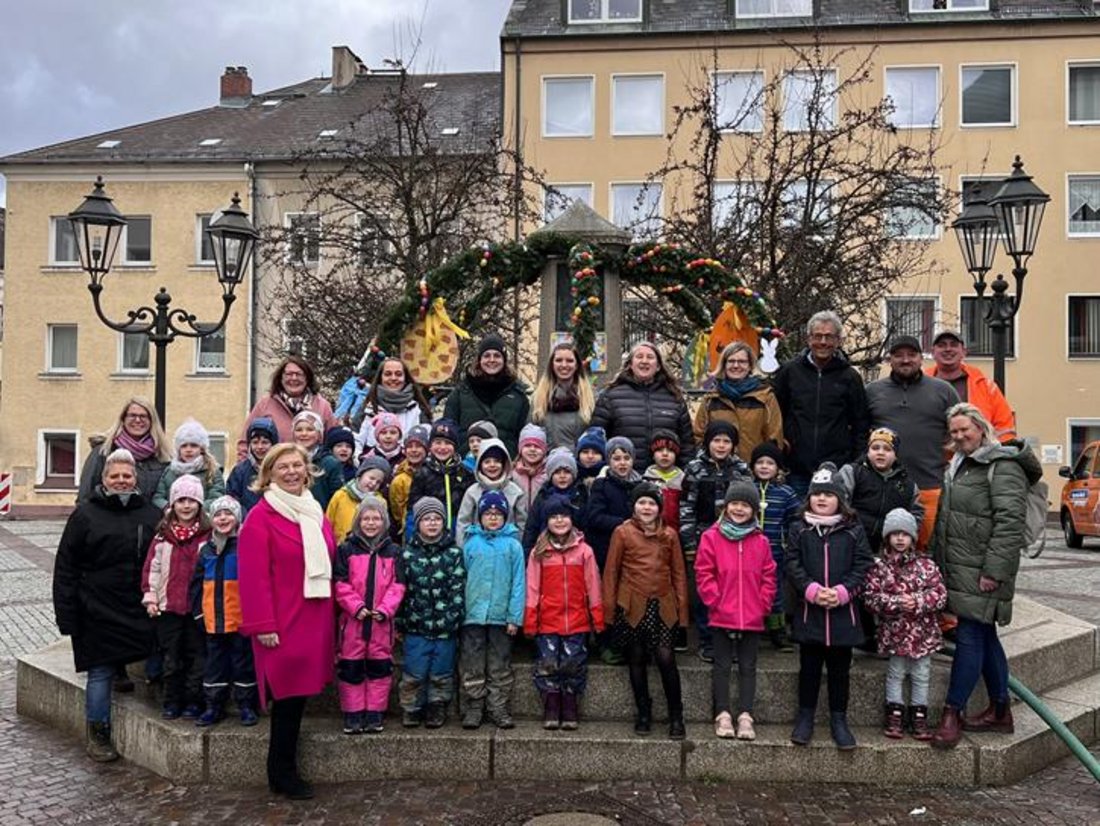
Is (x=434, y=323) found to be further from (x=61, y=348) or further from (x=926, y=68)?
(x=61, y=348)

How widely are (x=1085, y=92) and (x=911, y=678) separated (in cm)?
2776

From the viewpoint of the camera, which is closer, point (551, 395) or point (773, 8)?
point (551, 395)

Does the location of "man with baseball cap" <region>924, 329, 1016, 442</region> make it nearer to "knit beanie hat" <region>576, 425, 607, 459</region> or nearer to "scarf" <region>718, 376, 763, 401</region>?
"scarf" <region>718, 376, 763, 401</region>

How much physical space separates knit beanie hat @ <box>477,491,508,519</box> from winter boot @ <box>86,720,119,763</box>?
105 inches

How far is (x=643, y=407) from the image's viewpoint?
673 centimetres

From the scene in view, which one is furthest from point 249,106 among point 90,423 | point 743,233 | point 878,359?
point 878,359

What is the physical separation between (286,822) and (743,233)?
12033 millimetres

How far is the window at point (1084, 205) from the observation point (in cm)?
2752

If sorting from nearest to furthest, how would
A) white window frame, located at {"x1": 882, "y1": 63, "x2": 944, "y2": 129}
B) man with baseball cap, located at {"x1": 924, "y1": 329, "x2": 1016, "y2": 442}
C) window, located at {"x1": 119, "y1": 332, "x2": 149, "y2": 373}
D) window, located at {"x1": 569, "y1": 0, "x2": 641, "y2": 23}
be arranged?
man with baseball cap, located at {"x1": 924, "y1": 329, "x2": 1016, "y2": 442} → white window frame, located at {"x1": 882, "y1": 63, "x2": 944, "y2": 129} → window, located at {"x1": 569, "y1": 0, "x2": 641, "y2": 23} → window, located at {"x1": 119, "y1": 332, "x2": 149, "y2": 373}

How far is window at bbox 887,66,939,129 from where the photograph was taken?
91.5 ft

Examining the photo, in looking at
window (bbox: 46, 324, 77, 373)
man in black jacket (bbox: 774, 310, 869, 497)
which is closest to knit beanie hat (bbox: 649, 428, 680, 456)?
man in black jacket (bbox: 774, 310, 869, 497)

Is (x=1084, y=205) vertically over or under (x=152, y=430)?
over

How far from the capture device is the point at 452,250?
18.1 meters

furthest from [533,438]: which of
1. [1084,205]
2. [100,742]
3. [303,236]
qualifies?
[1084,205]
